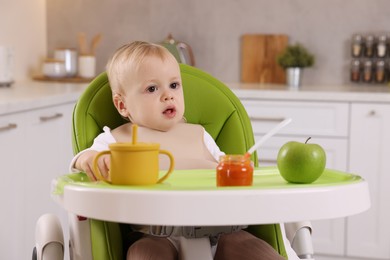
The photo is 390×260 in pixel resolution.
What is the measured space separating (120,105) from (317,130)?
1743mm

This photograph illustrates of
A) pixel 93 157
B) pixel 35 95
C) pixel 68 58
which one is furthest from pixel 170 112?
pixel 68 58

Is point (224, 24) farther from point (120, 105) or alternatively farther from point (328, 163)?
point (120, 105)

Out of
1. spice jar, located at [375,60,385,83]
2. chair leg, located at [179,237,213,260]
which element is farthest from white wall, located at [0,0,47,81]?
chair leg, located at [179,237,213,260]

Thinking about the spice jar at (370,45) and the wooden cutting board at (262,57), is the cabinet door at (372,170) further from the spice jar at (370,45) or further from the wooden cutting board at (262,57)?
the wooden cutting board at (262,57)

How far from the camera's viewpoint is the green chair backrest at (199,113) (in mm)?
2260

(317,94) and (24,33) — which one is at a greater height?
(24,33)

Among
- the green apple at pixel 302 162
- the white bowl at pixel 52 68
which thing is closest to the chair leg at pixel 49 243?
the green apple at pixel 302 162

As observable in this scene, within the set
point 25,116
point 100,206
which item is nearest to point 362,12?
point 25,116

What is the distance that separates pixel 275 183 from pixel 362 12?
8.38 ft

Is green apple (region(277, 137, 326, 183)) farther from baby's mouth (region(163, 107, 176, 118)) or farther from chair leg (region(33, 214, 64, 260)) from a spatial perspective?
chair leg (region(33, 214, 64, 260))

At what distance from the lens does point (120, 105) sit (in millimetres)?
→ 2260

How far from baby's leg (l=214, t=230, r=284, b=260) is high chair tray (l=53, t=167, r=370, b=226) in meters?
0.35

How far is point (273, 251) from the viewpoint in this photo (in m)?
2.06

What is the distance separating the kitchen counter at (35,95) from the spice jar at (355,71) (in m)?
1.39
